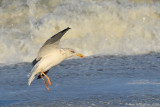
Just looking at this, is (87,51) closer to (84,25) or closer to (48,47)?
(84,25)

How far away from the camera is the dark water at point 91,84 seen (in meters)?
7.19

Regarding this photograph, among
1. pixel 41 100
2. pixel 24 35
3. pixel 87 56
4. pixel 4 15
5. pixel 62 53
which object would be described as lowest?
pixel 41 100

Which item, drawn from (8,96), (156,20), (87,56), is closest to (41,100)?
(8,96)

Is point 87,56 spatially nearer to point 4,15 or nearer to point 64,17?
point 64,17

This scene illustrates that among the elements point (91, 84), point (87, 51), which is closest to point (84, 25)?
point (87, 51)

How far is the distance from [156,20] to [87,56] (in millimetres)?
2989

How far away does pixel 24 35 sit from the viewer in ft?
39.3

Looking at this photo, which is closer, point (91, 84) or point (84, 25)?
point (91, 84)

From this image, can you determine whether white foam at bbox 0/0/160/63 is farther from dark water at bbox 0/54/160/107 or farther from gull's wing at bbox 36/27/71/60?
gull's wing at bbox 36/27/71/60

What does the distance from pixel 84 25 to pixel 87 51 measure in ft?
4.20

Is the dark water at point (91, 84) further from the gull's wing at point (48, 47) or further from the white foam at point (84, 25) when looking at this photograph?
the white foam at point (84, 25)

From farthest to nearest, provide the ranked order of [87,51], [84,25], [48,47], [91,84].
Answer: [84,25], [87,51], [91,84], [48,47]

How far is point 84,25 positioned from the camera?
12586mm

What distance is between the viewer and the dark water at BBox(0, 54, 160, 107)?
7188mm
